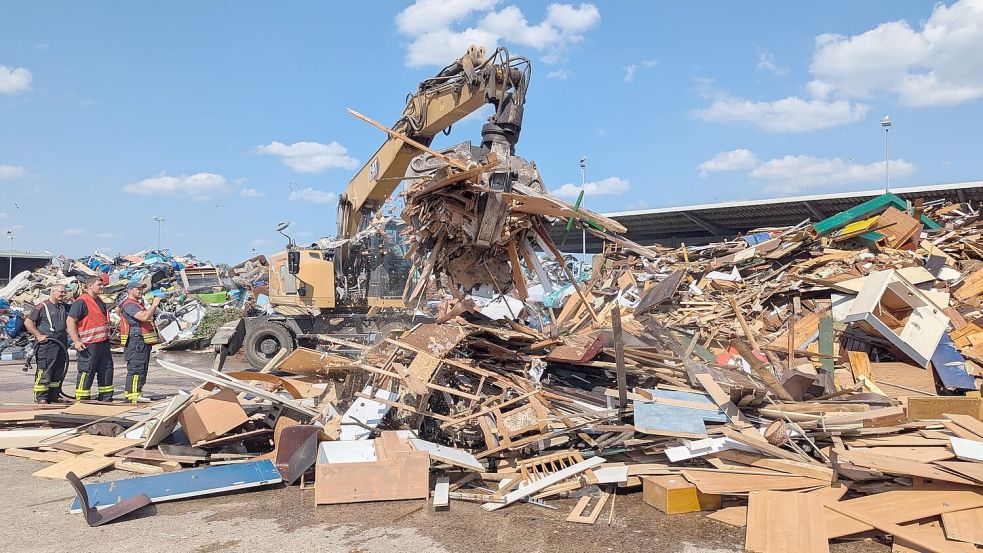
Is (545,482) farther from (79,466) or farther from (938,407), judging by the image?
(79,466)

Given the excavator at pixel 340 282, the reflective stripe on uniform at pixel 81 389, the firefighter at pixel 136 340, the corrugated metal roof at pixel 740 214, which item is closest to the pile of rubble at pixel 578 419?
the firefighter at pixel 136 340

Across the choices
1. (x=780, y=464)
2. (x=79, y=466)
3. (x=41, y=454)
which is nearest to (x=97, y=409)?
(x=41, y=454)

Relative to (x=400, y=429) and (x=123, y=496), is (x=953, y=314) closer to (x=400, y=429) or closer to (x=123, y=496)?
(x=400, y=429)

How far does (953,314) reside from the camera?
8789mm

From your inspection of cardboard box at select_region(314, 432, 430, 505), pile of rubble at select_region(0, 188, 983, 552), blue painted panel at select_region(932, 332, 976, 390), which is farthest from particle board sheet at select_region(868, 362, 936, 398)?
cardboard box at select_region(314, 432, 430, 505)

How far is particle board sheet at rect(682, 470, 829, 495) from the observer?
4.51 metres

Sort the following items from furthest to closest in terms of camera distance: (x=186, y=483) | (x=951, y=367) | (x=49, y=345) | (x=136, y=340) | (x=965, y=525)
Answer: (x=136, y=340) < (x=49, y=345) < (x=951, y=367) < (x=186, y=483) < (x=965, y=525)

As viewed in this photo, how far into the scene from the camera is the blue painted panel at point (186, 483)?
465 centimetres

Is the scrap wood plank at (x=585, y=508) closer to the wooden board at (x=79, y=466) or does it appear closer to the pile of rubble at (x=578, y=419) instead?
the pile of rubble at (x=578, y=419)

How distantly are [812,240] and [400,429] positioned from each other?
10574mm

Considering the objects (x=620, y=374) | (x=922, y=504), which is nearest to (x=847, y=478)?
(x=922, y=504)

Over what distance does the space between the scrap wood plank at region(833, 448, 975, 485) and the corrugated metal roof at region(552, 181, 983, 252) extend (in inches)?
510

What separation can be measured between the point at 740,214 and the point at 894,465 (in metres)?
19.4

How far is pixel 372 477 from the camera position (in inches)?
192
